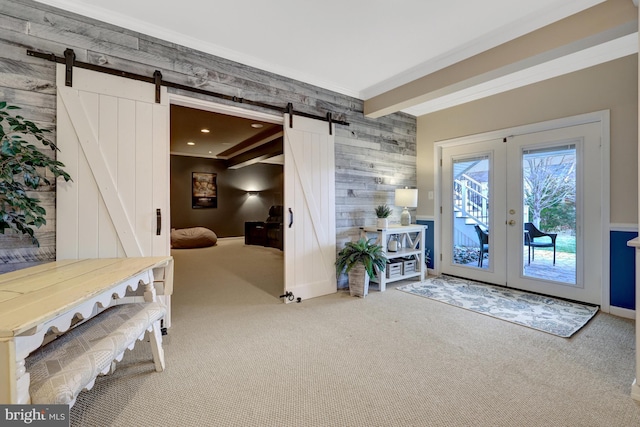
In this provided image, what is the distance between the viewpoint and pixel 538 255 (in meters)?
3.50

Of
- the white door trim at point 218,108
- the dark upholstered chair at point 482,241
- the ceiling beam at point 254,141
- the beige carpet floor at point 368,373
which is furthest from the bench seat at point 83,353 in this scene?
the ceiling beam at point 254,141

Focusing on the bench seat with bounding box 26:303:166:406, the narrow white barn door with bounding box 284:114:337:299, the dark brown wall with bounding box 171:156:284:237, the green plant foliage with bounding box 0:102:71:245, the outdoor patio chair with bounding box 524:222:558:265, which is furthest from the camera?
the dark brown wall with bounding box 171:156:284:237

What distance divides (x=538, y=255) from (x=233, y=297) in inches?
148

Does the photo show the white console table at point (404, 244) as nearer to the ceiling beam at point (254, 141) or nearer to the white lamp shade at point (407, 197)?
the white lamp shade at point (407, 197)

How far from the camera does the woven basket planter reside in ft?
11.2

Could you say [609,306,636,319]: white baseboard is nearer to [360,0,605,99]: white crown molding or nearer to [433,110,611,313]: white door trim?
[433,110,611,313]: white door trim

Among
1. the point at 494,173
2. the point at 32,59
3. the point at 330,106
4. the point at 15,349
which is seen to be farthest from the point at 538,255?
the point at 32,59

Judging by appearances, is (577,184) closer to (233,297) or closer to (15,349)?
(233,297)

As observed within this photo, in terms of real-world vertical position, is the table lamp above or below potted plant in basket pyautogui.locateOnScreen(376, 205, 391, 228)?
above

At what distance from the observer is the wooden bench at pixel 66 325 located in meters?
0.94

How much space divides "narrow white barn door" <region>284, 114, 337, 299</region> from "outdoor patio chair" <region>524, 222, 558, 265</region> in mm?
2429

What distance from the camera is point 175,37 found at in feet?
8.30

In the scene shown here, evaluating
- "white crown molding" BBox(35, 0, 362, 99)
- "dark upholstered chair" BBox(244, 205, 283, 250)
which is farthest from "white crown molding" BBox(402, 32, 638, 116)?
"dark upholstered chair" BBox(244, 205, 283, 250)

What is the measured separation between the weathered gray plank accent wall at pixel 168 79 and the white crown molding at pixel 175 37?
0.13 feet
